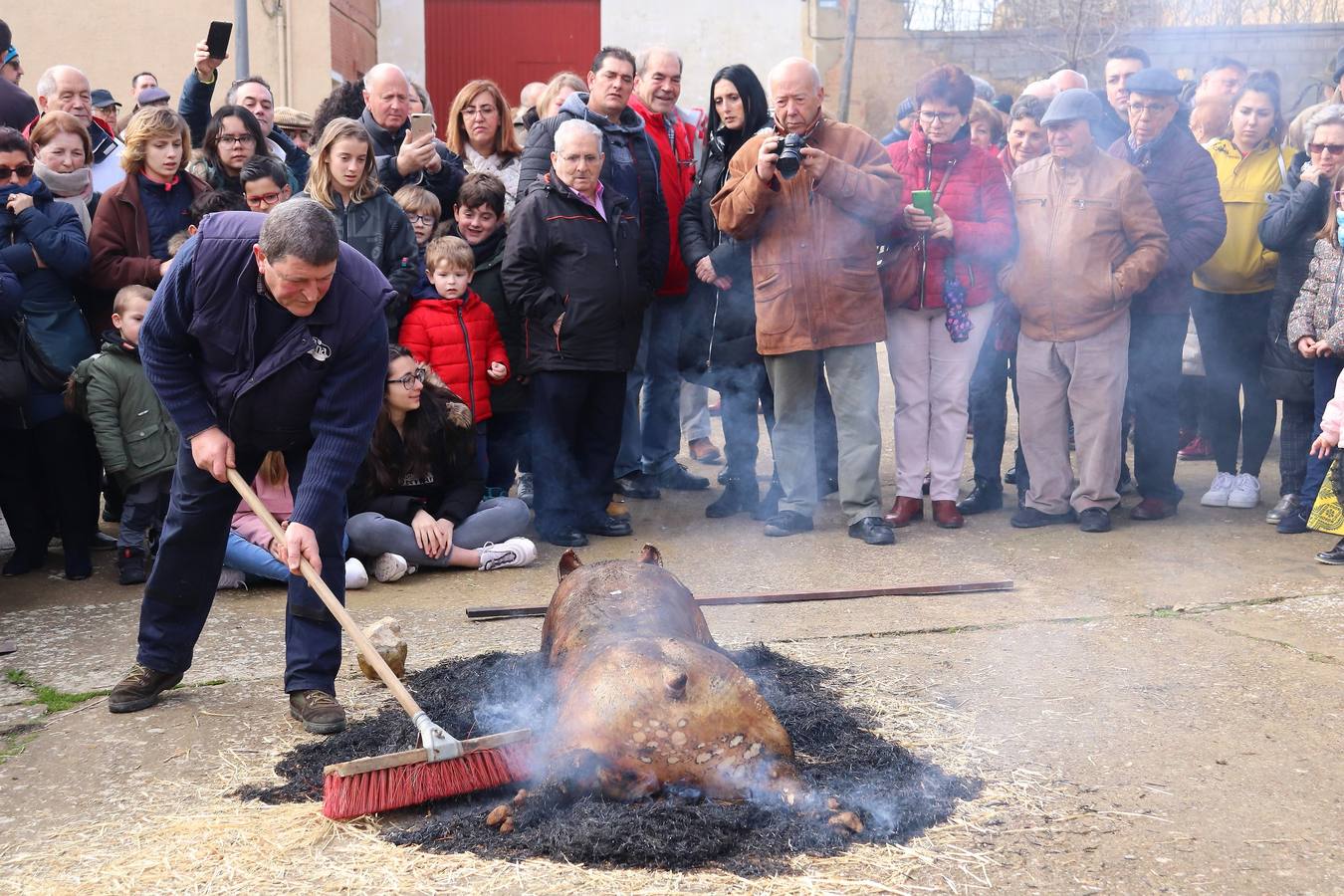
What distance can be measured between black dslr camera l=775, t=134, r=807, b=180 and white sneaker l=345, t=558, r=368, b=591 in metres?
2.50

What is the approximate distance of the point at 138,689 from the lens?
13.5ft

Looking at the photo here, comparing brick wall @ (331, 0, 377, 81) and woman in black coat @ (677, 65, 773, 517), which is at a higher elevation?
brick wall @ (331, 0, 377, 81)

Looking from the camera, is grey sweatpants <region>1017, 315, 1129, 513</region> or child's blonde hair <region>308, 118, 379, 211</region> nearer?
child's blonde hair <region>308, 118, 379, 211</region>

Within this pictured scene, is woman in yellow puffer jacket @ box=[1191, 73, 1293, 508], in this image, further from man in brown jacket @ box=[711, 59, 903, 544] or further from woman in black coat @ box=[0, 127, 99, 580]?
woman in black coat @ box=[0, 127, 99, 580]

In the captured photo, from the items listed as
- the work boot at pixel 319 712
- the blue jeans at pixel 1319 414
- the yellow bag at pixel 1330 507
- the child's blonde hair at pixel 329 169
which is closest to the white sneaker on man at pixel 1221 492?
the blue jeans at pixel 1319 414

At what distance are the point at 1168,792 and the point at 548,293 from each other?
3.65 meters

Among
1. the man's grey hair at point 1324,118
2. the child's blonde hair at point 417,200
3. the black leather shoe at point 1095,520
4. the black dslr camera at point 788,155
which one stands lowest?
the black leather shoe at point 1095,520

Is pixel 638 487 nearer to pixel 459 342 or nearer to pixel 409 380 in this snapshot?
pixel 459 342

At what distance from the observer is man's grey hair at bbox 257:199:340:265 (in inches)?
139

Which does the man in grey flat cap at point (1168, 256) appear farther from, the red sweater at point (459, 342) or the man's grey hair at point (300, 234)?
the man's grey hair at point (300, 234)

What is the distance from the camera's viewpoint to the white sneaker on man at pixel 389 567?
5609 mm

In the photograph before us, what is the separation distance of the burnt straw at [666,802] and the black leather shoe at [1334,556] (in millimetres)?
2821

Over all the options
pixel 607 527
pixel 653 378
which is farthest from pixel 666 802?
pixel 653 378

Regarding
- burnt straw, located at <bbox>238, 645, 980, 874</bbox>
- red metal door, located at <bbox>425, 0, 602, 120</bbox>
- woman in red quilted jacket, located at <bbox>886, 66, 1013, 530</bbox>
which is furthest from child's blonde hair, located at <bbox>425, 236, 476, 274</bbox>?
red metal door, located at <bbox>425, 0, 602, 120</bbox>
